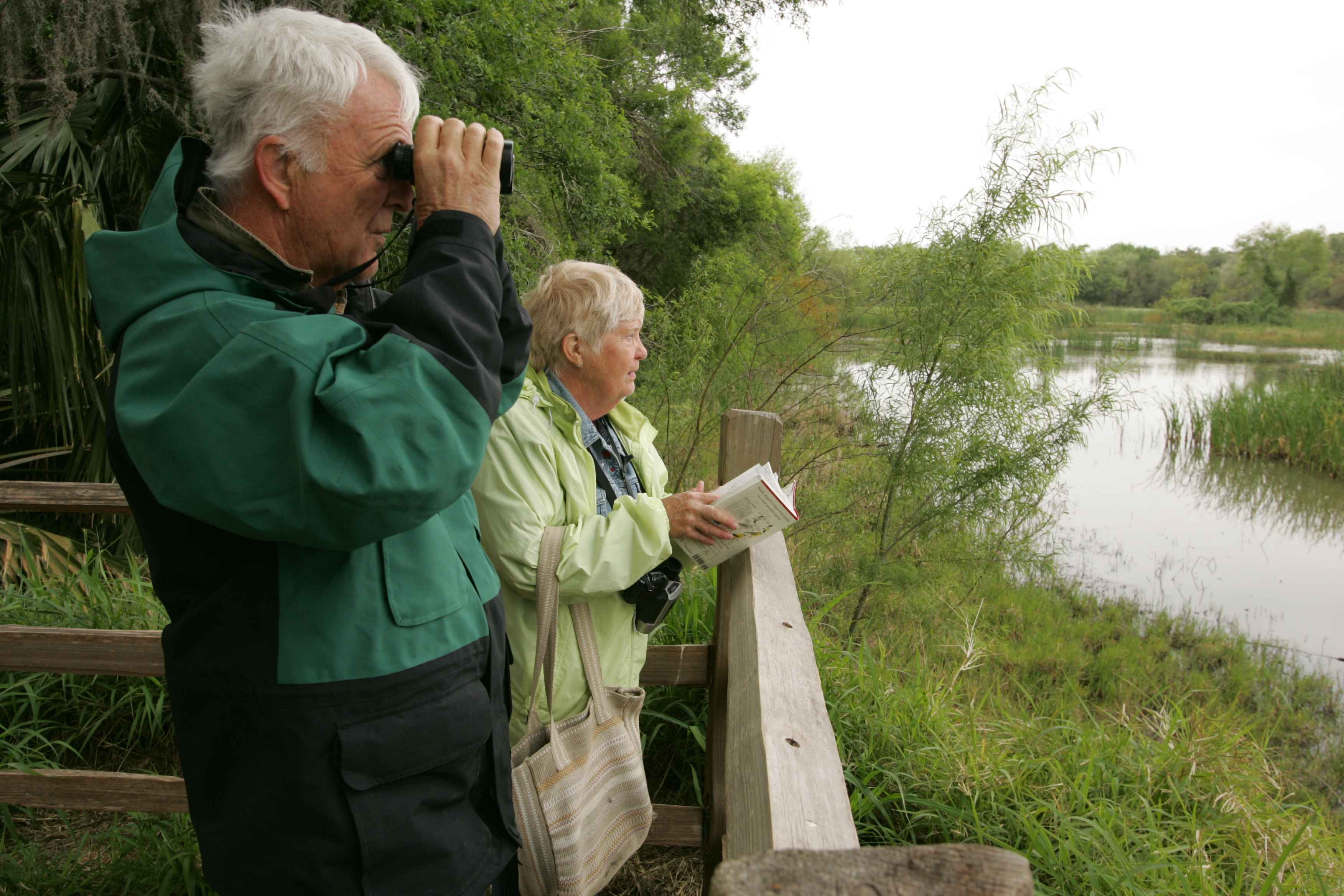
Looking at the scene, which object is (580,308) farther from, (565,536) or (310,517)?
(310,517)

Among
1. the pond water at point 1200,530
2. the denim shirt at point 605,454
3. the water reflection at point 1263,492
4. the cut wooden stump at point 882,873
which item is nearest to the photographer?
the cut wooden stump at point 882,873

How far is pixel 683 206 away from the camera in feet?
41.6

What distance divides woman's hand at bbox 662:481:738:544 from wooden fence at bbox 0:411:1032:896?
13 cm

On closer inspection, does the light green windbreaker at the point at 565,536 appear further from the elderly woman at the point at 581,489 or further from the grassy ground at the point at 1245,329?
the grassy ground at the point at 1245,329

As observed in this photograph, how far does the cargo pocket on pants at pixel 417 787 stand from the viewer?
3.36ft

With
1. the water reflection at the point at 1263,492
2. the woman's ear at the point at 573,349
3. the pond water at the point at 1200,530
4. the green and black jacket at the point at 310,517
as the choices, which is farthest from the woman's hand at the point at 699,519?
the water reflection at the point at 1263,492

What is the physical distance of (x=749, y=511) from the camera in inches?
64.0

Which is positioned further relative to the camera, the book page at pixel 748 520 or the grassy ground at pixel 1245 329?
the grassy ground at pixel 1245 329

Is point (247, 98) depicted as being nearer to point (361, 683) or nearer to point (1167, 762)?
point (361, 683)

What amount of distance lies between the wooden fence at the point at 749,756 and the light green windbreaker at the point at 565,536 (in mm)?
230

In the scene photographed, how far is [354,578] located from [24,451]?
3.63 m

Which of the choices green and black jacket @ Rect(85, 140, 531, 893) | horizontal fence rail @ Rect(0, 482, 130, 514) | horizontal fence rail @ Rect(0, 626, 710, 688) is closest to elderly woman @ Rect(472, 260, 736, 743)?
green and black jacket @ Rect(85, 140, 531, 893)

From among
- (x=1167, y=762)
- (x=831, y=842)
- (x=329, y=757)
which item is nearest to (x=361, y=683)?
(x=329, y=757)

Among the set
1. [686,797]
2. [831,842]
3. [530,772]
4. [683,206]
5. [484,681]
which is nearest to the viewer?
[831,842]
